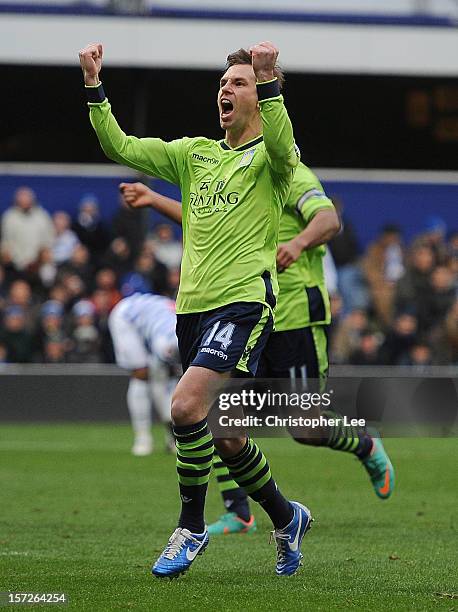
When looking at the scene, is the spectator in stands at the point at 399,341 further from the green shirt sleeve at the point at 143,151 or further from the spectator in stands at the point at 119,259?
the green shirt sleeve at the point at 143,151

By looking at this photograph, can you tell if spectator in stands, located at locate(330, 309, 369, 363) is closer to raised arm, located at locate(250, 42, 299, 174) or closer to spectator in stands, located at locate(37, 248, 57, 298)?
spectator in stands, located at locate(37, 248, 57, 298)

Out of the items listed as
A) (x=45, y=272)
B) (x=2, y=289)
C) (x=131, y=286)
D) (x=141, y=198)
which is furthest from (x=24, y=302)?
(x=141, y=198)

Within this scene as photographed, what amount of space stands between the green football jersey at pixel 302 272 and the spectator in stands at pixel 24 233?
11.7 metres

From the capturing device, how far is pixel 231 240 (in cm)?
665

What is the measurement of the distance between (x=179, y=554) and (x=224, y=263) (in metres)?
1.45

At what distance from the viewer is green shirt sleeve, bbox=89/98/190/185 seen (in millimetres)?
6891

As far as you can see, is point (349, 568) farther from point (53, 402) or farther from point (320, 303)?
point (53, 402)

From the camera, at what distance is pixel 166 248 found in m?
20.8

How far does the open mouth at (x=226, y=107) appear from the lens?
6785mm

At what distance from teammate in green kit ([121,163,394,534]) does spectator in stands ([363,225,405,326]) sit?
463 inches

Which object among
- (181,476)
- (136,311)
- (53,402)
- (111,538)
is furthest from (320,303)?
(53,402)

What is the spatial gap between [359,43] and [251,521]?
15950mm

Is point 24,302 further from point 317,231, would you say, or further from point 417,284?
point 317,231

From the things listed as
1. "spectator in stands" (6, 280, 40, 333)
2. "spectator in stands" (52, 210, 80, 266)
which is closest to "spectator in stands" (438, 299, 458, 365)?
"spectator in stands" (52, 210, 80, 266)
